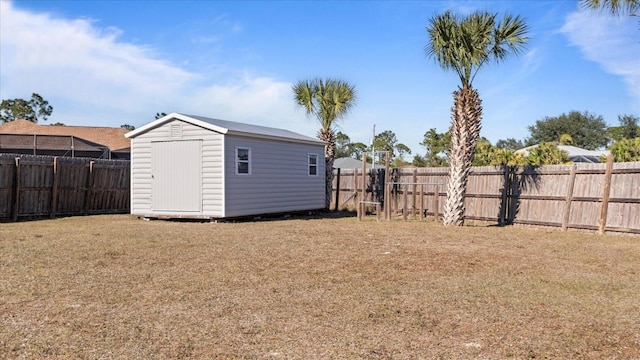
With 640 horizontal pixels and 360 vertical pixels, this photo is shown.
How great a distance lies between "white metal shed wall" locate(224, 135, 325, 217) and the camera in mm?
14805

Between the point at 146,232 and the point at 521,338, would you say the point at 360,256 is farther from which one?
the point at 146,232

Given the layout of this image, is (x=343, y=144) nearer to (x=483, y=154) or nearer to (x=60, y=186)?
(x=483, y=154)

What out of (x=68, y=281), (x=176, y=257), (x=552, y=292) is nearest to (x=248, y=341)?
(x=68, y=281)

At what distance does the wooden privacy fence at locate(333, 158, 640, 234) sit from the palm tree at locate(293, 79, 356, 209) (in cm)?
320

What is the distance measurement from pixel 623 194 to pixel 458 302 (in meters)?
8.58

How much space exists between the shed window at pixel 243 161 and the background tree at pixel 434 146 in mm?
28628

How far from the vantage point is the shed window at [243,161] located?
15.1 m

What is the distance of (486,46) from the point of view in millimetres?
13680

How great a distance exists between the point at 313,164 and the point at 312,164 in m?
0.07

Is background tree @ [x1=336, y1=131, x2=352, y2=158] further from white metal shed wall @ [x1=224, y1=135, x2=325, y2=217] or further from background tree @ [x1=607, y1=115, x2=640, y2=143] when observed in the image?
white metal shed wall @ [x1=224, y1=135, x2=325, y2=217]

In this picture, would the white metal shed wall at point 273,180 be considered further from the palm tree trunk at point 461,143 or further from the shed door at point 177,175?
the palm tree trunk at point 461,143

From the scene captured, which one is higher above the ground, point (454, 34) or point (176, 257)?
point (454, 34)

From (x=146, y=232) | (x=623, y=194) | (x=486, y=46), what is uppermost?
(x=486, y=46)

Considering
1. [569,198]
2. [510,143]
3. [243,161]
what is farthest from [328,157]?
[510,143]
